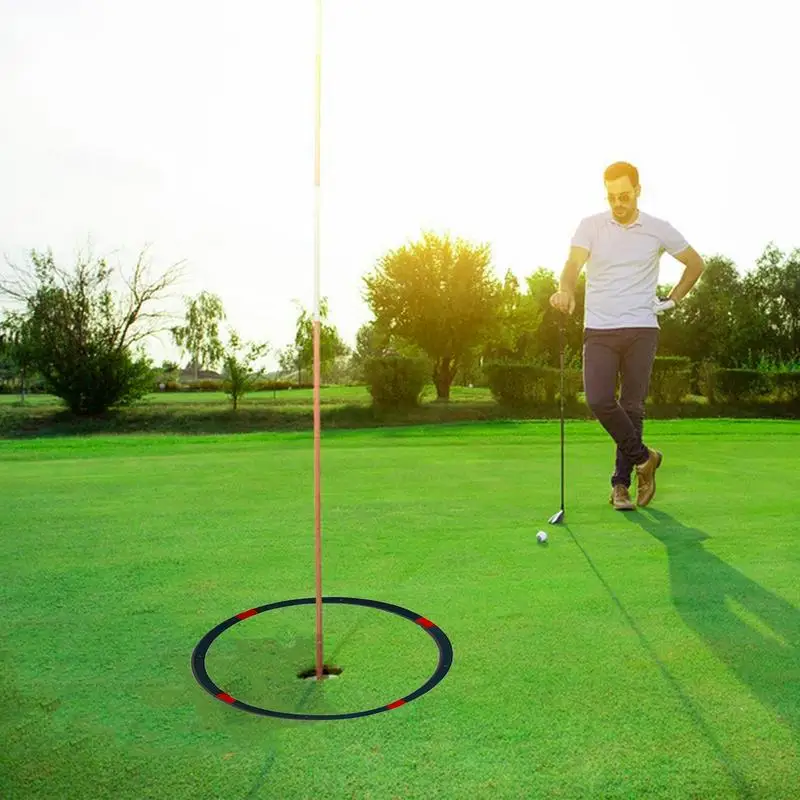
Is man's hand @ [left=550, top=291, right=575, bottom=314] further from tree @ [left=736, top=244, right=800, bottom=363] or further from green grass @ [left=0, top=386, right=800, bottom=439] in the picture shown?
tree @ [left=736, top=244, right=800, bottom=363]

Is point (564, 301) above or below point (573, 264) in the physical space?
below

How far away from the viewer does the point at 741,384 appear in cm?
2245

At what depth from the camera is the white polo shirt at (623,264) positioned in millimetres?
4816

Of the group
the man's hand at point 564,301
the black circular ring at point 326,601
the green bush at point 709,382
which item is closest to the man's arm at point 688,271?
the man's hand at point 564,301

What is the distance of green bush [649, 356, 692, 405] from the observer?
2203cm

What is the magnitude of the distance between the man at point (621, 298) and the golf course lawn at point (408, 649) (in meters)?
0.48

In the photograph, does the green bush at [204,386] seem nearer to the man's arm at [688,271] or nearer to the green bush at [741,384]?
the green bush at [741,384]

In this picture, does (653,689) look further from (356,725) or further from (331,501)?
(331,501)

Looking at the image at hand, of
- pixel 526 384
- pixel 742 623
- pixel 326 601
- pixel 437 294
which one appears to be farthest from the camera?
pixel 437 294

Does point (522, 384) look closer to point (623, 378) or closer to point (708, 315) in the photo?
point (623, 378)

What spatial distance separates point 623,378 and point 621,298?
556mm

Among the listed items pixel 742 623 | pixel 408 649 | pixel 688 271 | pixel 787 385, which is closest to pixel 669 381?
pixel 787 385

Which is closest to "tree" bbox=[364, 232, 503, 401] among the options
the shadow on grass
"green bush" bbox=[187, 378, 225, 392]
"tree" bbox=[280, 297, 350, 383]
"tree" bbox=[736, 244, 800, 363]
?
"tree" bbox=[280, 297, 350, 383]

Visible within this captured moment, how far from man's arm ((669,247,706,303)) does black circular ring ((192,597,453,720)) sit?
3.42 m
